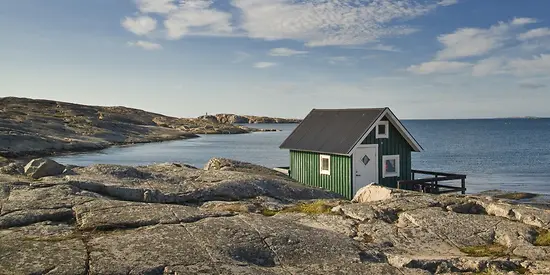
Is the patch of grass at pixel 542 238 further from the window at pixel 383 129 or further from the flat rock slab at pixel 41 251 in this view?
the window at pixel 383 129

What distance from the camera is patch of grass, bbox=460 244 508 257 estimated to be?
12.6 meters

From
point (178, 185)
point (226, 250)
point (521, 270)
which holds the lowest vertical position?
point (521, 270)

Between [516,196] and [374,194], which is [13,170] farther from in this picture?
[516,196]

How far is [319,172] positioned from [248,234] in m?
19.9

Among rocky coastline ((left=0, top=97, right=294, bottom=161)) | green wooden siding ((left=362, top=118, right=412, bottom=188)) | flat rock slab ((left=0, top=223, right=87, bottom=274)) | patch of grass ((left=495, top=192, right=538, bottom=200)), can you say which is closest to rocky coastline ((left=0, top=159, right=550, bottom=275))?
flat rock slab ((left=0, top=223, right=87, bottom=274))

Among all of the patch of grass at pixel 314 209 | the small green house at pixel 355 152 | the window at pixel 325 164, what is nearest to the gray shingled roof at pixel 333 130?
the small green house at pixel 355 152

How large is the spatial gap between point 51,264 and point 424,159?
80849 mm

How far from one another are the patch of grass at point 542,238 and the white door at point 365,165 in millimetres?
15403

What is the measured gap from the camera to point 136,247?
1083 cm

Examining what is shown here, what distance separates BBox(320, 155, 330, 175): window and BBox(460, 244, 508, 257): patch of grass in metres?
17.8

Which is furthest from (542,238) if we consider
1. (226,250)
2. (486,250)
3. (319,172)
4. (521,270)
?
(319,172)

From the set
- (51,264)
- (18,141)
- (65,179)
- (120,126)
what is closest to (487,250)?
(51,264)

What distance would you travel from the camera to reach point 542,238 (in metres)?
13.7

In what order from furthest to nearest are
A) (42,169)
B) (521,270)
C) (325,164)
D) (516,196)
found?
(516,196), (325,164), (42,169), (521,270)
